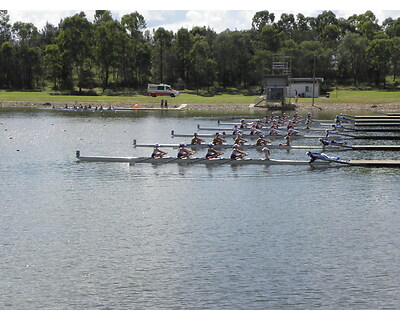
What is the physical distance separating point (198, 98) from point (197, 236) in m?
85.8

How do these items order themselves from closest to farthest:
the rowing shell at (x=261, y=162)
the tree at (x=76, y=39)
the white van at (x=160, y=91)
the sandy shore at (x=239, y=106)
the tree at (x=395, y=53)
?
the rowing shell at (x=261, y=162), the sandy shore at (x=239, y=106), the white van at (x=160, y=91), the tree at (x=76, y=39), the tree at (x=395, y=53)

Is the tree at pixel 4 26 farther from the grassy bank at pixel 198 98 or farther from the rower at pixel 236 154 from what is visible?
the rower at pixel 236 154

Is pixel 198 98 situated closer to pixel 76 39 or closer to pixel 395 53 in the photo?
pixel 76 39

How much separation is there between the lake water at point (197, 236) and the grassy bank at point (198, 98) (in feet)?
208

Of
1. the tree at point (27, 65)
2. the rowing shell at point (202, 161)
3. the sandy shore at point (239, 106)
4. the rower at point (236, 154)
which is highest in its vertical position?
the tree at point (27, 65)

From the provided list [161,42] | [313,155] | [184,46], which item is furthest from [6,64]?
[313,155]

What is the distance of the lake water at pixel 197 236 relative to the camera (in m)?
18.4

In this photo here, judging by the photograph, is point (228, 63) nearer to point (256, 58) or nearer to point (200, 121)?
point (256, 58)

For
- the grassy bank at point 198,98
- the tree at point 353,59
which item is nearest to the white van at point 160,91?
the grassy bank at point 198,98

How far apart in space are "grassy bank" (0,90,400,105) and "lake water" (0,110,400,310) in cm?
6347

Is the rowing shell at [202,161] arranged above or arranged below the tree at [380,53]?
below

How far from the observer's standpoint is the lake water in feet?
60.2

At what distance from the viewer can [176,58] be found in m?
125

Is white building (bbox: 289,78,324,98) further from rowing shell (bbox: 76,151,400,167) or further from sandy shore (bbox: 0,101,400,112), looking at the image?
rowing shell (bbox: 76,151,400,167)
